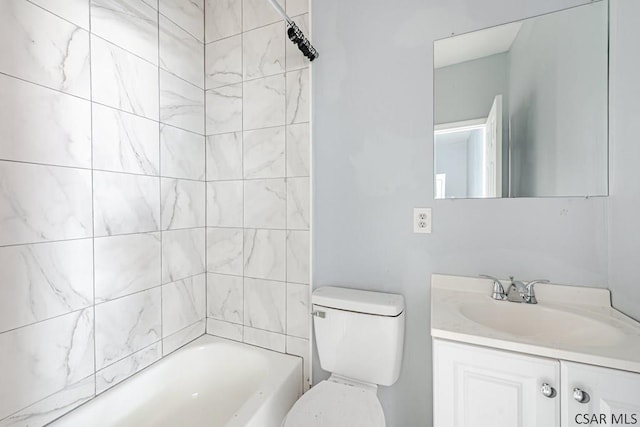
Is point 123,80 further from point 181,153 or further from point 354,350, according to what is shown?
point 354,350

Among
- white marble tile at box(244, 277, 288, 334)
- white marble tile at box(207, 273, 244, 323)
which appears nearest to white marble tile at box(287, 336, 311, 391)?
white marble tile at box(244, 277, 288, 334)

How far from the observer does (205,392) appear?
60.3 inches

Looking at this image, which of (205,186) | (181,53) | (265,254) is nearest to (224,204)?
(205,186)

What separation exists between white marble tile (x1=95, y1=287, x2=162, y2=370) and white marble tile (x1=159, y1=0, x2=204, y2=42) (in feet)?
4.93

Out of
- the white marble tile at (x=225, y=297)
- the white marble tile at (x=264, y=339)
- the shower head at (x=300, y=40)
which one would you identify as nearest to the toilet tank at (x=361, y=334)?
the white marble tile at (x=264, y=339)

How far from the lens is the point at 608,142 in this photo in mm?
1015

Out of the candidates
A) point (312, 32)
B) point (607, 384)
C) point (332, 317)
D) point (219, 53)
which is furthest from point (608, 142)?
point (219, 53)

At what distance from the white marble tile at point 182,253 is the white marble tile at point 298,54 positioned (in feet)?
3.67

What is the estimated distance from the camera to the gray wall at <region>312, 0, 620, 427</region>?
109cm

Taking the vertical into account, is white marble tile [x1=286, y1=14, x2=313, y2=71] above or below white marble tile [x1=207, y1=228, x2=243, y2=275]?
above

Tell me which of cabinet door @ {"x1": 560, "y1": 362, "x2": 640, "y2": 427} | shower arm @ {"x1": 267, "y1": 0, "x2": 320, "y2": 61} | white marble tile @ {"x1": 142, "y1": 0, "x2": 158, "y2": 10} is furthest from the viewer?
white marble tile @ {"x1": 142, "y1": 0, "x2": 158, "y2": 10}

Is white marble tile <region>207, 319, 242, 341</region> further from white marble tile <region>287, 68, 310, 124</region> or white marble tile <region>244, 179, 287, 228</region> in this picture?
white marble tile <region>287, 68, 310, 124</region>

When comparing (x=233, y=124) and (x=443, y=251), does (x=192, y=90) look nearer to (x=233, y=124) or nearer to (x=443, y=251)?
(x=233, y=124)

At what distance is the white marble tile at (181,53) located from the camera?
1468 mm
